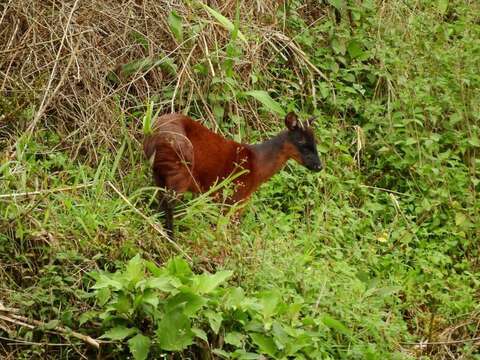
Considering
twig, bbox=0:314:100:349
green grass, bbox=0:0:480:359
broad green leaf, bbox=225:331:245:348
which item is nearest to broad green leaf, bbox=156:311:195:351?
green grass, bbox=0:0:480:359

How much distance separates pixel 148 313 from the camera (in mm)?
6617

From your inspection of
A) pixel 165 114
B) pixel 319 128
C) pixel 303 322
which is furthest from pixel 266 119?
pixel 303 322

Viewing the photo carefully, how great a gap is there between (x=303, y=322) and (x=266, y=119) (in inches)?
113

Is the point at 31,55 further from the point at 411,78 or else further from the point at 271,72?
the point at 411,78

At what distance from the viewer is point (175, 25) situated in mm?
8844

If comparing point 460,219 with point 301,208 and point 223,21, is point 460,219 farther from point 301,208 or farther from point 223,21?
point 223,21

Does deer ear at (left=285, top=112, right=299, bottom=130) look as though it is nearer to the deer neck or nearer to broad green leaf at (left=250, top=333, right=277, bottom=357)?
the deer neck

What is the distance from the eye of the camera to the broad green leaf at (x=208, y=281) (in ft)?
21.8

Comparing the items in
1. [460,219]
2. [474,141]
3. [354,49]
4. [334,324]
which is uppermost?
[354,49]

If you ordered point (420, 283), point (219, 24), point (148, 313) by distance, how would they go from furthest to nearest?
point (219, 24) → point (420, 283) → point (148, 313)

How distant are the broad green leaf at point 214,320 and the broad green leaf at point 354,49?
4227mm

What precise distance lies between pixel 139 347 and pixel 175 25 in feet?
10.2

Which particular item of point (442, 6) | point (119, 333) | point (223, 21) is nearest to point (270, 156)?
point (223, 21)

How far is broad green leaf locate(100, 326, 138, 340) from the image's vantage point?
6539 millimetres
